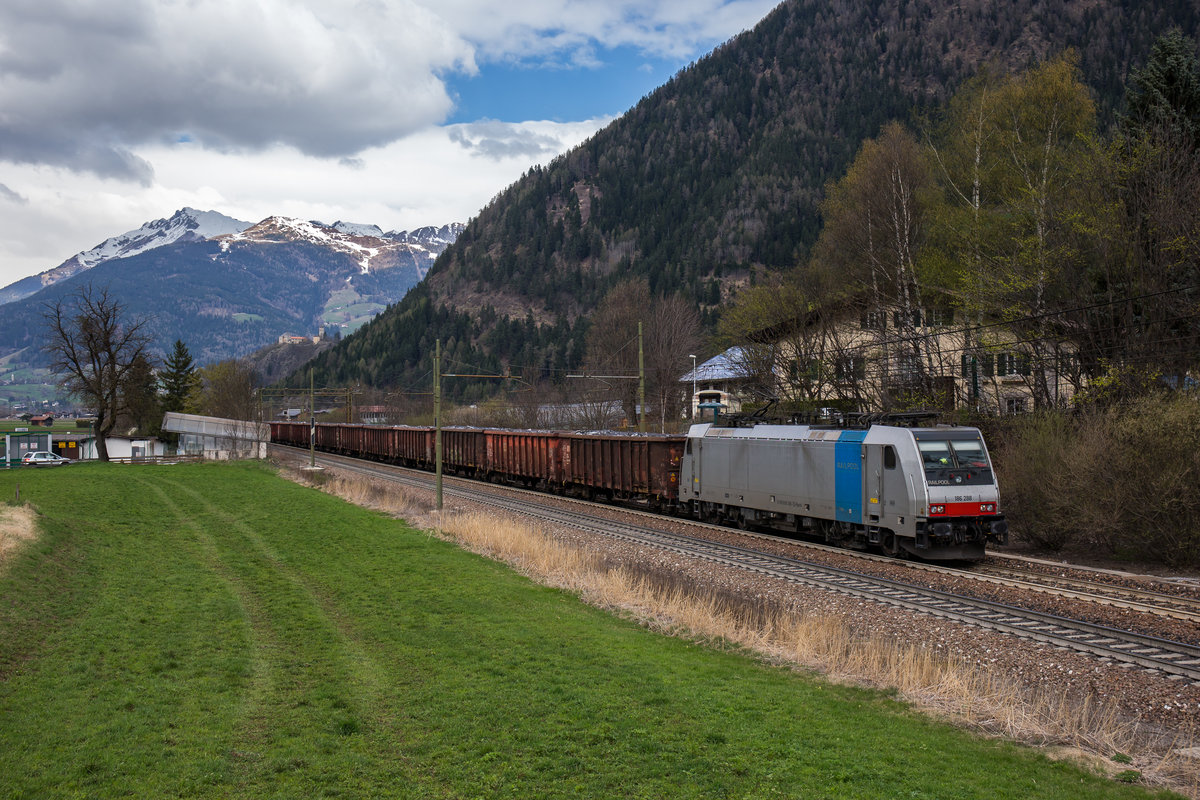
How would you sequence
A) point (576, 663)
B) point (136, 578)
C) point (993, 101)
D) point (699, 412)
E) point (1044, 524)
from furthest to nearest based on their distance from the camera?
point (699, 412) → point (993, 101) → point (1044, 524) → point (136, 578) → point (576, 663)

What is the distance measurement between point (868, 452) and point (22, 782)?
715 inches

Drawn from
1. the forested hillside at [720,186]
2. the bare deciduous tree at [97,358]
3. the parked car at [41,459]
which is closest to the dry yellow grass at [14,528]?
the bare deciduous tree at [97,358]

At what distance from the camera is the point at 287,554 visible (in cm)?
2038

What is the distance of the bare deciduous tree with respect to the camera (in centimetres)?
5316

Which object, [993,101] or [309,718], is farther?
[993,101]

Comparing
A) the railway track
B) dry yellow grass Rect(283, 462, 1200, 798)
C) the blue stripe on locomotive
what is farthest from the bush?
dry yellow grass Rect(283, 462, 1200, 798)

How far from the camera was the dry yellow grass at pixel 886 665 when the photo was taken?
8258 mm

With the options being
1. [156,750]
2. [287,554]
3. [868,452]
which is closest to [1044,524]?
[868,452]

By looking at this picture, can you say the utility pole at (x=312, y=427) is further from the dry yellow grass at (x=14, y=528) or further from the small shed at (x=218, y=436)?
the dry yellow grass at (x=14, y=528)

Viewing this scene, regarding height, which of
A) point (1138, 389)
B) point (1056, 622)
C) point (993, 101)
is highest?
point (993, 101)

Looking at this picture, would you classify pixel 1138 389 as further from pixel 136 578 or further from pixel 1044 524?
pixel 136 578

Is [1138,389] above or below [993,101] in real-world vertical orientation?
below

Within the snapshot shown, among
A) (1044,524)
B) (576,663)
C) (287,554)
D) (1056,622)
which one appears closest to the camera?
(576,663)

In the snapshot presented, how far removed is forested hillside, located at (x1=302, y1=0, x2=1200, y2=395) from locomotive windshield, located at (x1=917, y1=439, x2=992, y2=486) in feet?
385
